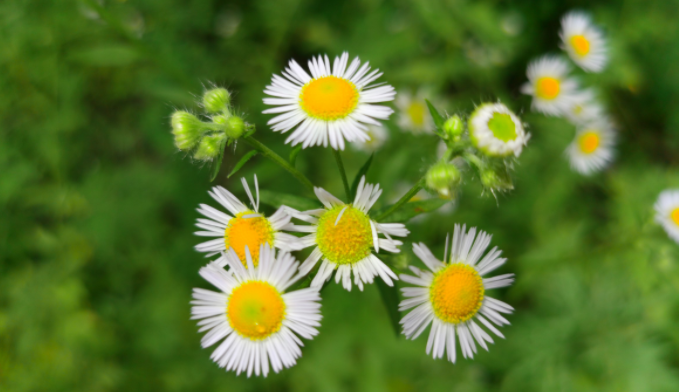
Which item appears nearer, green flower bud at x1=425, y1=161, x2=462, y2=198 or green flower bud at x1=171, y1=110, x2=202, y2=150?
green flower bud at x1=425, y1=161, x2=462, y2=198

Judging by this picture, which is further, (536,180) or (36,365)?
(536,180)

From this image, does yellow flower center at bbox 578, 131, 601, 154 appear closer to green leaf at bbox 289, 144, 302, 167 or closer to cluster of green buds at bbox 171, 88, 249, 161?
green leaf at bbox 289, 144, 302, 167

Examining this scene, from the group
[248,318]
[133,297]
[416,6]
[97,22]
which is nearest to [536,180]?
[416,6]

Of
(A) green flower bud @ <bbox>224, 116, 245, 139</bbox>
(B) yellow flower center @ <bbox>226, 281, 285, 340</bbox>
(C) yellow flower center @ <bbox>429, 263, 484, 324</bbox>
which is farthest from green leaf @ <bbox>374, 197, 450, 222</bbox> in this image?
(A) green flower bud @ <bbox>224, 116, 245, 139</bbox>

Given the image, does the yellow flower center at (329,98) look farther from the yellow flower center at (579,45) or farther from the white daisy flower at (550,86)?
the yellow flower center at (579,45)

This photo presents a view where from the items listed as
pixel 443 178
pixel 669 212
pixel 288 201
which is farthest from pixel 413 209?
pixel 669 212

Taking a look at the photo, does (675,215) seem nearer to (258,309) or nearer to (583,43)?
(583,43)

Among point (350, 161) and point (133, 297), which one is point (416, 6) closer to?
point (350, 161)
